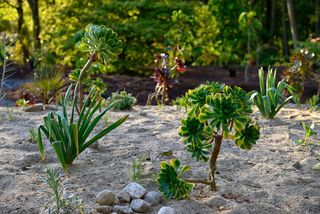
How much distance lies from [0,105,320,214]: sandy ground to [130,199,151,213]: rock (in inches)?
6.0

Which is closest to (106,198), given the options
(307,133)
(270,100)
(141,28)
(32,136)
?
(32,136)

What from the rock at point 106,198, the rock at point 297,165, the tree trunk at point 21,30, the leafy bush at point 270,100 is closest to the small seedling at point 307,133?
the rock at point 297,165

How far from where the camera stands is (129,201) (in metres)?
2.62

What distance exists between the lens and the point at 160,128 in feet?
13.5

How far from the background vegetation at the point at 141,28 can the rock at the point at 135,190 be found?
4.22 m

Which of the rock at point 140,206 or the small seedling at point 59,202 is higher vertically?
the small seedling at point 59,202

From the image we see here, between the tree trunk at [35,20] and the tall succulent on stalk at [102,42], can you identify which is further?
the tree trunk at [35,20]

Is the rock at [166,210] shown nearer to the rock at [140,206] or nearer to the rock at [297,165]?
the rock at [140,206]

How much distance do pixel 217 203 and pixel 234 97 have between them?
556 mm

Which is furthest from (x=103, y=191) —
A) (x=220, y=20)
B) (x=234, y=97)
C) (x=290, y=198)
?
(x=220, y=20)

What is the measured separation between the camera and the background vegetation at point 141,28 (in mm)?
8891

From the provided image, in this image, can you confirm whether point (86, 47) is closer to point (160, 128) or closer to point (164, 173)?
point (160, 128)

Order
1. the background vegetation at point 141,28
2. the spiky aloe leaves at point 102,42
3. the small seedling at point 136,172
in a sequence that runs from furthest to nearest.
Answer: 1. the background vegetation at point 141,28
2. the spiky aloe leaves at point 102,42
3. the small seedling at point 136,172

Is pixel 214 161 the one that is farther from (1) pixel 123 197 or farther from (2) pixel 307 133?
(2) pixel 307 133
